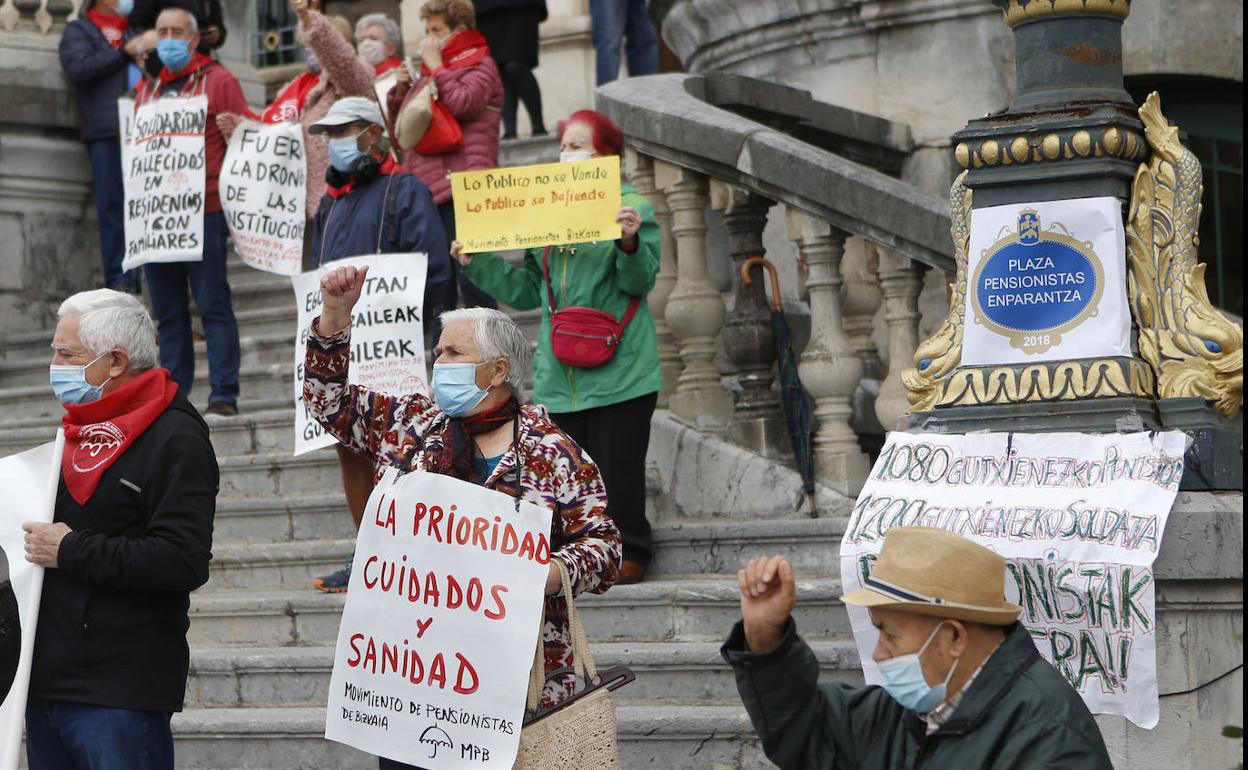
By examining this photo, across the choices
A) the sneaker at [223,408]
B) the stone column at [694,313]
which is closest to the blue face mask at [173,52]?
the sneaker at [223,408]

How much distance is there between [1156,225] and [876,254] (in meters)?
2.20

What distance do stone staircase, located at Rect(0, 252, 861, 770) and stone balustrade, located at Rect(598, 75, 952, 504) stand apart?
11.8 inches

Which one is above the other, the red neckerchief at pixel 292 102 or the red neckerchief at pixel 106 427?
the red neckerchief at pixel 292 102

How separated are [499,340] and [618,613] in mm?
2105

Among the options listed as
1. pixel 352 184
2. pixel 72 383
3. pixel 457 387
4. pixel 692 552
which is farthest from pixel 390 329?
pixel 457 387

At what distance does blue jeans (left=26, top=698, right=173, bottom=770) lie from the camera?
5.05 meters

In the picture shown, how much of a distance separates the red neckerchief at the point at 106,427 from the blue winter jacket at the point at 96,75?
640cm

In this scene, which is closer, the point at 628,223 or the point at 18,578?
the point at 18,578

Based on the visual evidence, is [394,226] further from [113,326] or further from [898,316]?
[113,326]

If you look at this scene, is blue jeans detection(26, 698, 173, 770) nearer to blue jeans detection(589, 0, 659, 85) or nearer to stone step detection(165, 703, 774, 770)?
stone step detection(165, 703, 774, 770)

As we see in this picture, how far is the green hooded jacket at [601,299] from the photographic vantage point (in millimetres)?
7121

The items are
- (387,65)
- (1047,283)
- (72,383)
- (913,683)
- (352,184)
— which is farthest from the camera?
(387,65)

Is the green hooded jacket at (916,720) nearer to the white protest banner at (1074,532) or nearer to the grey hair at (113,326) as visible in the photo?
the white protest banner at (1074,532)

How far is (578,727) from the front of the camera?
16.0ft
